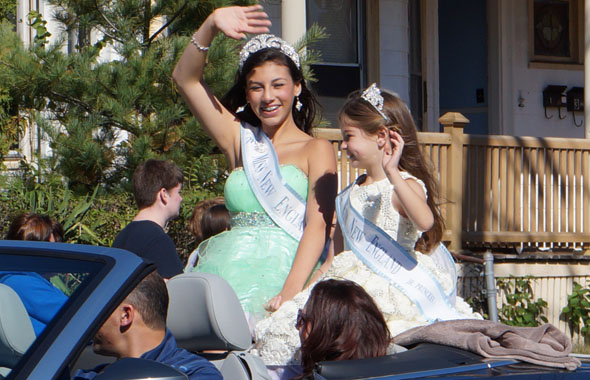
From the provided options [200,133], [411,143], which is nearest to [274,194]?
[411,143]

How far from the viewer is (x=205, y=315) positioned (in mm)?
2854

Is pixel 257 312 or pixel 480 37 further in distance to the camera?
pixel 480 37

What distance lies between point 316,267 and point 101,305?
1.83 m

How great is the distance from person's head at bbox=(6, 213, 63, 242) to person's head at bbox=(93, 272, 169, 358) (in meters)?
2.24

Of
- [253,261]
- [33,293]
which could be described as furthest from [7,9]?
[33,293]

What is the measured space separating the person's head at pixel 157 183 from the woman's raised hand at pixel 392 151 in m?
1.35

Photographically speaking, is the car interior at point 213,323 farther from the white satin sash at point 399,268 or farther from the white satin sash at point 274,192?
the white satin sash at point 274,192

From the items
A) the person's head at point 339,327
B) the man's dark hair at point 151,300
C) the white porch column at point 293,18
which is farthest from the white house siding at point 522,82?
the man's dark hair at point 151,300

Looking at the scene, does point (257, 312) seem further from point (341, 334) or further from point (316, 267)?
point (341, 334)

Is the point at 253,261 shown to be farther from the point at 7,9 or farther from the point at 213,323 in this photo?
the point at 7,9

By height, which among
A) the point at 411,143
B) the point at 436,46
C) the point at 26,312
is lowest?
the point at 26,312

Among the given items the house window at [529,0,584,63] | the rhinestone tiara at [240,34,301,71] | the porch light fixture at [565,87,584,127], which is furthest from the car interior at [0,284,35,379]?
the porch light fixture at [565,87,584,127]

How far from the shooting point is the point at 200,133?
24.9 ft

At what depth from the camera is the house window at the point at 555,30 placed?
1329cm
